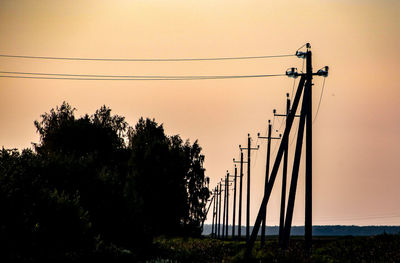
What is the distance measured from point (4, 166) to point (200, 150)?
57.1 meters

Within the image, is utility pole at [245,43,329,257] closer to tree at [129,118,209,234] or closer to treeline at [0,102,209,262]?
treeline at [0,102,209,262]

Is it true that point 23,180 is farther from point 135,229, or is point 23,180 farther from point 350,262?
point 135,229

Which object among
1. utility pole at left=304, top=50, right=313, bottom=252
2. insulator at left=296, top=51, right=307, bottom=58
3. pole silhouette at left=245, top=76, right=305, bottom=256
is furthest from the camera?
insulator at left=296, top=51, right=307, bottom=58

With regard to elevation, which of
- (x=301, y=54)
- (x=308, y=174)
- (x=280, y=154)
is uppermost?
(x=301, y=54)

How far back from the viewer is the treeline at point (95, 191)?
3850 centimetres

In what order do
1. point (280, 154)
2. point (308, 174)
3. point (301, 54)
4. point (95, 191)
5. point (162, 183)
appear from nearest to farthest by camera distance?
point (308, 174) < point (301, 54) < point (280, 154) < point (95, 191) < point (162, 183)

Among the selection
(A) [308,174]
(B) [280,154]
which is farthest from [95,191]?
(A) [308,174]

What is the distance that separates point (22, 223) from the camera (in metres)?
36.8

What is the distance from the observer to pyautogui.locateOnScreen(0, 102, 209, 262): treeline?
38500 mm

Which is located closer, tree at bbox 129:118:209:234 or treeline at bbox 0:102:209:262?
treeline at bbox 0:102:209:262

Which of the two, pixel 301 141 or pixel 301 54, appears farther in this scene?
pixel 301 54

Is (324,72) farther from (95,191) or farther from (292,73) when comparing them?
(95,191)

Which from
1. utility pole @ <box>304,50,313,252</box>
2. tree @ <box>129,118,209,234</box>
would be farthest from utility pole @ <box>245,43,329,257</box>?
tree @ <box>129,118,209,234</box>

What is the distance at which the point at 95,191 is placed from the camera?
5466cm
